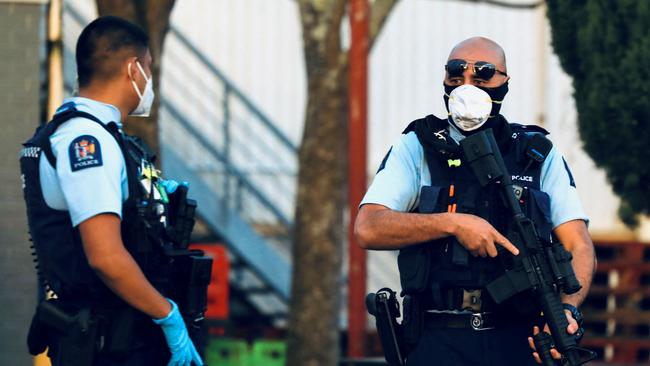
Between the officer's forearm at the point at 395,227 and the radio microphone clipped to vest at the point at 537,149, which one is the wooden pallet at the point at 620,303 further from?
the officer's forearm at the point at 395,227

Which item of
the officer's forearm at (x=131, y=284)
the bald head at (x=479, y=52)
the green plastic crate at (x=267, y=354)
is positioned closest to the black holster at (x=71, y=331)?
the officer's forearm at (x=131, y=284)

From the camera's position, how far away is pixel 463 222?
4.35 meters

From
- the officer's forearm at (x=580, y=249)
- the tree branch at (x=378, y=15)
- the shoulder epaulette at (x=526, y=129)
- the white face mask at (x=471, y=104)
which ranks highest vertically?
the tree branch at (x=378, y=15)

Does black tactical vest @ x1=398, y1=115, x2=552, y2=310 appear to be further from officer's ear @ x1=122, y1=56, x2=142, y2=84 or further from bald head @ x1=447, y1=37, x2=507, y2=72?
officer's ear @ x1=122, y1=56, x2=142, y2=84

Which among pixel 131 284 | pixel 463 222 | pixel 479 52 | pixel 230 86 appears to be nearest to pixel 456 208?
pixel 463 222

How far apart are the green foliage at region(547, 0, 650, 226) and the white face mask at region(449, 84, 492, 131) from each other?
2.19m

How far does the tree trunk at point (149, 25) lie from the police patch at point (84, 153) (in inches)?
147

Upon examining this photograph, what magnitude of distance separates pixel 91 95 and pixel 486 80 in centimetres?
128

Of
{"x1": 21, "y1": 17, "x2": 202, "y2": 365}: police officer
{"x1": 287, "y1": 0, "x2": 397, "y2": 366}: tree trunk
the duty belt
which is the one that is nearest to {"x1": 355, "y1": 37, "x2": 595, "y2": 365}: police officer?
the duty belt

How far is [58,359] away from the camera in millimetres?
4367

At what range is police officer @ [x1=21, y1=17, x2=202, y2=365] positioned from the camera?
13.8ft

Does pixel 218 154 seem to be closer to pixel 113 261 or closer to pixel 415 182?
pixel 415 182

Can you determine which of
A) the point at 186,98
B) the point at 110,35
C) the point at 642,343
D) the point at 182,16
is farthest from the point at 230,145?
the point at 110,35

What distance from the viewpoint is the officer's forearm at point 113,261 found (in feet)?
13.7
